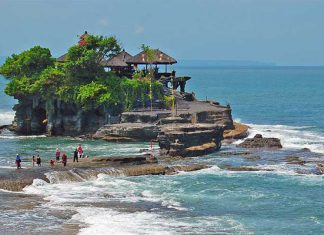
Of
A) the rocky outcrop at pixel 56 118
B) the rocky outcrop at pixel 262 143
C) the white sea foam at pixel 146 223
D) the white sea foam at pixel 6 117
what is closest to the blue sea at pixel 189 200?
the white sea foam at pixel 146 223

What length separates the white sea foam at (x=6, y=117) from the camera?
10712 centimetres

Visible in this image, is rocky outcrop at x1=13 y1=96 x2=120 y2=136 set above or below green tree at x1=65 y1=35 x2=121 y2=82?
below

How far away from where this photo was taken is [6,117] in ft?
377

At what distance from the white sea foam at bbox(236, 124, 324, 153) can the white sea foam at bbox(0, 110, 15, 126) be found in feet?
128

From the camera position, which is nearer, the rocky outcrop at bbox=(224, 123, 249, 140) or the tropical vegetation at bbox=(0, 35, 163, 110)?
the rocky outcrop at bbox=(224, 123, 249, 140)

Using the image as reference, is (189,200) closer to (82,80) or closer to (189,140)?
(189,140)

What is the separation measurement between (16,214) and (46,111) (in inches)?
1786

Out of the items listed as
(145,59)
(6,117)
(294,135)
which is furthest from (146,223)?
(6,117)

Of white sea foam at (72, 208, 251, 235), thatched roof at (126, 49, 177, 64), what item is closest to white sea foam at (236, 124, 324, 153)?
thatched roof at (126, 49, 177, 64)

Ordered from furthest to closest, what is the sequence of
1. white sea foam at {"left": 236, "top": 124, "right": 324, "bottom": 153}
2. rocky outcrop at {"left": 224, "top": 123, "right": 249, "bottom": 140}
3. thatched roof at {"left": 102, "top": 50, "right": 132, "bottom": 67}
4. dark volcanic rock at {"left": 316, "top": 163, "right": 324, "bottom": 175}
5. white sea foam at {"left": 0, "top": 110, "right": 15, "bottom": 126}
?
white sea foam at {"left": 0, "top": 110, "right": 15, "bottom": 126}, thatched roof at {"left": 102, "top": 50, "right": 132, "bottom": 67}, rocky outcrop at {"left": 224, "top": 123, "right": 249, "bottom": 140}, white sea foam at {"left": 236, "top": 124, "right": 324, "bottom": 153}, dark volcanic rock at {"left": 316, "top": 163, "right": 324, "bottom": 175}

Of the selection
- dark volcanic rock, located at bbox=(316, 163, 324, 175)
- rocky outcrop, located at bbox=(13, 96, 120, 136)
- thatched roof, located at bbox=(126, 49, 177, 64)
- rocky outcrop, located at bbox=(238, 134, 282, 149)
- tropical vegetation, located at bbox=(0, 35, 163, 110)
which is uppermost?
thatched roof, located at bbox=(126, 49, 177, 64)

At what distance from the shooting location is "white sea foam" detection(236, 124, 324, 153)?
74.4 m

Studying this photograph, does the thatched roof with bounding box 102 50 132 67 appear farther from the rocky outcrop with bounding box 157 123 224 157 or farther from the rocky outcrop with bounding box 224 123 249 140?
the rocky outcrop with bounding box 157 123 224 157

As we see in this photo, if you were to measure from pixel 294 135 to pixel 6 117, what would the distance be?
52.2 metres
